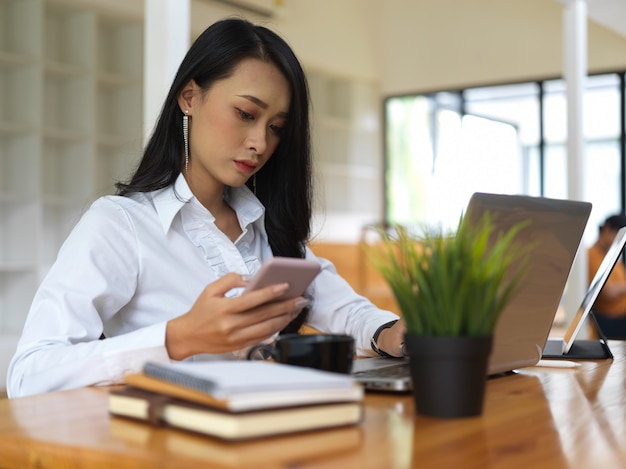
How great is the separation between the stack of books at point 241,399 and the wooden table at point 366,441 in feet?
0.04

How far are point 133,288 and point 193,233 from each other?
20cm

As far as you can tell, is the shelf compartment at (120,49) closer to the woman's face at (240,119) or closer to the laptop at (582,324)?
the woman's face at (240,119)

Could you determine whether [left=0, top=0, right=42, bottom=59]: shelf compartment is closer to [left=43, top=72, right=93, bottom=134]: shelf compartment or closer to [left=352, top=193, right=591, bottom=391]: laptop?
[left=43, top=72, right=93, bottom=134]: shelf compartment

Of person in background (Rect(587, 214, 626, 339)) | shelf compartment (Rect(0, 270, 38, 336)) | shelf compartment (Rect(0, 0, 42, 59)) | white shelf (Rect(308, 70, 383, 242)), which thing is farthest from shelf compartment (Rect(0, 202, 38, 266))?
person in background (Rect(587, 214, 626, 339))

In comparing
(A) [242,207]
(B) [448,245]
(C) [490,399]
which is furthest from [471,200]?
(A) [242,207]

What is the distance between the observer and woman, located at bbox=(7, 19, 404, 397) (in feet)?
4.68

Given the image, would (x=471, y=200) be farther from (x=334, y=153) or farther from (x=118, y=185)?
(x=334, y=153)

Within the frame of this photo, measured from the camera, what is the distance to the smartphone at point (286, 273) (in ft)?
3.76

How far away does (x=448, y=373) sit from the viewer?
0.98 m

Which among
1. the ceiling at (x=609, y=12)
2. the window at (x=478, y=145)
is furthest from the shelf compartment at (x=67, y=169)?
the window at (x=478, y=145)

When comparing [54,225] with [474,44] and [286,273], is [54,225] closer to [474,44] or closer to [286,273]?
[474,44]

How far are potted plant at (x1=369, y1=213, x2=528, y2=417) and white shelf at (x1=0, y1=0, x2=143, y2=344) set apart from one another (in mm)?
4893

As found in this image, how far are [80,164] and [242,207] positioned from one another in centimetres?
471

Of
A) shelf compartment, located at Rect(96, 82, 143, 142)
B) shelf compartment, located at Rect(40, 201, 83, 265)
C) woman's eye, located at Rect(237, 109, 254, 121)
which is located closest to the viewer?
woman's eye, located at Rect(237, 109, 254, 121)
